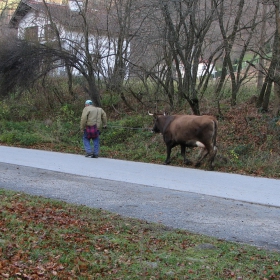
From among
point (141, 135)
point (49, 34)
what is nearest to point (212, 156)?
point (141, 135)

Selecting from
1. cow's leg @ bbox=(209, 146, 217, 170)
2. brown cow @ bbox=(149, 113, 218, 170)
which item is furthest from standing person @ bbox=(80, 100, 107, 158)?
cow's leg @ bbox=(209, 146, 217, 170)

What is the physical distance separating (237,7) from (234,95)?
142 inches

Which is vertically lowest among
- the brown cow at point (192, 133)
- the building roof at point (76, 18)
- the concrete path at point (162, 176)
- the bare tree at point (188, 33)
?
the concrete path at point (162, 176)

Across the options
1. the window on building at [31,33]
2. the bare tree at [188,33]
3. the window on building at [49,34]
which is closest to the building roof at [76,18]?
the window on building at [49,34]

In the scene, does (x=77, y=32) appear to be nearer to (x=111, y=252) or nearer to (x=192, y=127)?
(x=192, y=127)

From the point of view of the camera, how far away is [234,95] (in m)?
20.3

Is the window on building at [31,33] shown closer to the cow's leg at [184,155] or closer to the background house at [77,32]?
the background house at [77,32]

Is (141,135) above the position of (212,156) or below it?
above

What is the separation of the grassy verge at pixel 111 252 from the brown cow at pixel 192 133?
6.97 m

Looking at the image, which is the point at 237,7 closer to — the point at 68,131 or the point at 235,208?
the point at 68,131

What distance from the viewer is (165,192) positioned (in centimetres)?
1091

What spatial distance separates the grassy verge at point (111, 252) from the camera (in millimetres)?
5746

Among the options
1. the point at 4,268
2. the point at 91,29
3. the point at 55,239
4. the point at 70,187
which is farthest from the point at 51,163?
the point at 91,29

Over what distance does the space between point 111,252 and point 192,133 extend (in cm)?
907
